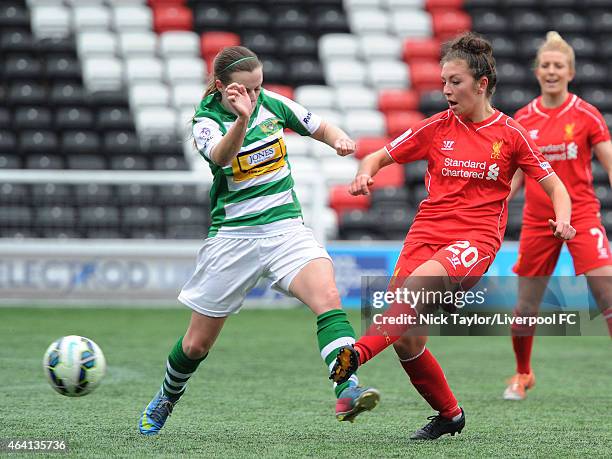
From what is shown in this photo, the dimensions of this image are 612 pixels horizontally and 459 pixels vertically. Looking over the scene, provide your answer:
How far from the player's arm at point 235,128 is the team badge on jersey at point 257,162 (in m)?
0.26

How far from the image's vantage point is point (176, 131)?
14.7 metres

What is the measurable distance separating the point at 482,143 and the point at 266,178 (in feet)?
3.23

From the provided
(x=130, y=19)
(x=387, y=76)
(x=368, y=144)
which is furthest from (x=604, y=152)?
(x=130, y=19)

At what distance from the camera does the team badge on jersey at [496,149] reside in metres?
4.70

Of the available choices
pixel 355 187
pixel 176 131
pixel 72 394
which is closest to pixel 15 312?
pixel 176 131

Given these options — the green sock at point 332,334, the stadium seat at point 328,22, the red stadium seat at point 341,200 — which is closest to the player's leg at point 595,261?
the green sock at point 332,334

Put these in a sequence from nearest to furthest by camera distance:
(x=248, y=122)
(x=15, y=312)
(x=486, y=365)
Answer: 1. (x=248, y=122)
2. (x=486, y=365)
3. (x=15, y=312)

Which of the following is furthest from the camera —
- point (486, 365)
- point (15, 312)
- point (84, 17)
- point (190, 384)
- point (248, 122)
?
point (84, 17)

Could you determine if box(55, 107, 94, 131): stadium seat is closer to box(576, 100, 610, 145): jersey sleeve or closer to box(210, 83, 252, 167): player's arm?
box(576, 100, 610, 145): jersey sleeve

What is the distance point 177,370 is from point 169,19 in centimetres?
1211

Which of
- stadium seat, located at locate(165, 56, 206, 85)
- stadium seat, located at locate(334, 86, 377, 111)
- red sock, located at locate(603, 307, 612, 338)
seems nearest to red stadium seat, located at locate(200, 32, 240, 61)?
stadium seat, located at locate(165, 56, 206, 85)

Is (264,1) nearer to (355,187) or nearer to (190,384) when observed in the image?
(190,384)

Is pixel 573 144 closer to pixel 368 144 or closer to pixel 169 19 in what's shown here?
pixel 368 144

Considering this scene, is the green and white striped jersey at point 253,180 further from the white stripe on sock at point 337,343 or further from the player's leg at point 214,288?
the white stripe on sock at point 337,343
